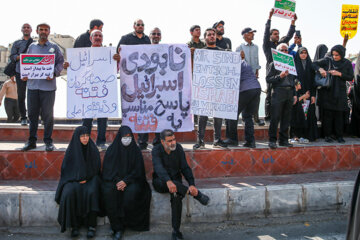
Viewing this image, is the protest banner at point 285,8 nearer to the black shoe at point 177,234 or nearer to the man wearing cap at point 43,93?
the man wearing cap at point 43,93

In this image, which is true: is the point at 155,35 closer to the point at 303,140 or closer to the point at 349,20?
the point at 303,140

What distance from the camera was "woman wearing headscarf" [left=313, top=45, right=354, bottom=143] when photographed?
6363mm

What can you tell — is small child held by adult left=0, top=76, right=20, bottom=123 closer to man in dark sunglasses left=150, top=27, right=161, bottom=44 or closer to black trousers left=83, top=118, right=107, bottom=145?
black trousers left=83, top=118, right=107, bottom=145

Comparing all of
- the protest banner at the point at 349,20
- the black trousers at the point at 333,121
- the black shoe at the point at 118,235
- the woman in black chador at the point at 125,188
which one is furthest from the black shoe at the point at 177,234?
the protest banner at the point at 349,20

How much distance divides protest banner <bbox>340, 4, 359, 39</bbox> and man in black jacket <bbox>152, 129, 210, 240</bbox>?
16.4ft

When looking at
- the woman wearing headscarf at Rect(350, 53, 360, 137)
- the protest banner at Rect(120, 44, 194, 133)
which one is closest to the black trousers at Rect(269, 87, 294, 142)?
the protest banner at Rect(120, 44, 194, 133)

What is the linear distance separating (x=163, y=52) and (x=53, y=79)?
1.77 metres

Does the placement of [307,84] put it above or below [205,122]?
above

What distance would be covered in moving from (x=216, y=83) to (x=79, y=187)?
2.67 meters

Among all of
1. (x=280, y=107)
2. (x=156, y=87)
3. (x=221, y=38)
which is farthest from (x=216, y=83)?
(x=221, y=38)

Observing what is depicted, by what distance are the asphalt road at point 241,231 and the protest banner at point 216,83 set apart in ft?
5.84

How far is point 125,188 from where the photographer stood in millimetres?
4258

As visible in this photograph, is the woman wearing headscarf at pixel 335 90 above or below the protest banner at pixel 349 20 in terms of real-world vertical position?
below

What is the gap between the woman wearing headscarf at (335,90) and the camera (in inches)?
251
